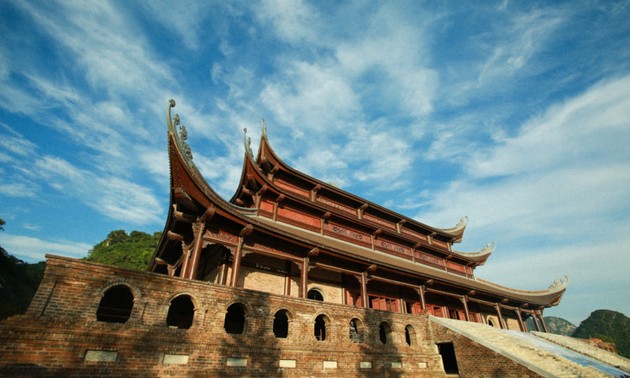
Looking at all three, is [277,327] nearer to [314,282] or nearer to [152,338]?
[314,282]

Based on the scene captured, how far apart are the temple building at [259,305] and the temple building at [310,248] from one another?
0.07m

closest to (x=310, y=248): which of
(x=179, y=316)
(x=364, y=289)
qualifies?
(x=364, y=289)

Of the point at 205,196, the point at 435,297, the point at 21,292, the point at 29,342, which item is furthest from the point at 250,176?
the point at 21,292

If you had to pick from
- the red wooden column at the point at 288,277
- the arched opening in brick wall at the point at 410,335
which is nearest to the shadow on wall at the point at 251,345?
the red wooden column at the point at 288,277

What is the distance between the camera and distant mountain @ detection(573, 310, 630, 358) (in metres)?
54.2

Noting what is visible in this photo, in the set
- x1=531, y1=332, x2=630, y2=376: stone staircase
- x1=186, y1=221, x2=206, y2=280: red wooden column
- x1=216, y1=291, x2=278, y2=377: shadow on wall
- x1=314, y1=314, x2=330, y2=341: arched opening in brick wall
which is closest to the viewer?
x1=216, y1=291, x2=278, y2=377: shadow on wall

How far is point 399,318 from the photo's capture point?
39.7ft

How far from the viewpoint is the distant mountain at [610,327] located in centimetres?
5416

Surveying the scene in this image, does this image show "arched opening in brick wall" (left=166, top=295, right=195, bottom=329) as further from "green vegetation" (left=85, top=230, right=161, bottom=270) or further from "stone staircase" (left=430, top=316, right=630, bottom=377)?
"green vegetation" (left=85, top=230, right=161, bottom=270)

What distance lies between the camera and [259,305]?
8930 mm

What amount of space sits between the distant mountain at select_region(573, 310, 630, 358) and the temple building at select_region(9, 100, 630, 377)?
5470 centimetres

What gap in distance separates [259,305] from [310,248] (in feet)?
12.2

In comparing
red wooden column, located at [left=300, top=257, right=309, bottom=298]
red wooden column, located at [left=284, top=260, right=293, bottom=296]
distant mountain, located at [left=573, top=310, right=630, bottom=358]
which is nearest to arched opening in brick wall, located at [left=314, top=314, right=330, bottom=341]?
red wooden column, located at [left=284, top=260, right=293, bottom=296]

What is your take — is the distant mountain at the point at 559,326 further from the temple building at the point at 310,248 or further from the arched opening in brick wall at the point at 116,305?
the arched opening in brick wall at the point at 116,305
